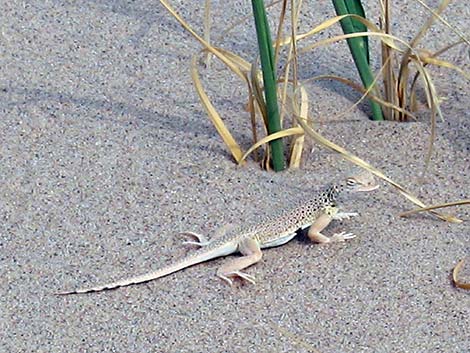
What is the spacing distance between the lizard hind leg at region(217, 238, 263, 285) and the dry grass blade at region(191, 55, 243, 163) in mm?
458

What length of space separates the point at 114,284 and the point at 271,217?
55 cm

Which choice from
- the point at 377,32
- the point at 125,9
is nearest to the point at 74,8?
the point at 125,9

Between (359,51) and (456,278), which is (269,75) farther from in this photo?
(456,278)

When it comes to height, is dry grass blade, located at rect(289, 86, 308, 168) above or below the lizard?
above

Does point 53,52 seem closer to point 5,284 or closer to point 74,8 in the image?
point 74,8

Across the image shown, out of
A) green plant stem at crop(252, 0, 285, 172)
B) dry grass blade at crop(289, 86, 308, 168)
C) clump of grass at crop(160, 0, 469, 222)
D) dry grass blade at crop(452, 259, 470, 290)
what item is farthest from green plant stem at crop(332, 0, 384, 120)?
dry grass blade at crop(452, 259, 470, 290)

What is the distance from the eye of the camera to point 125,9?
464cm

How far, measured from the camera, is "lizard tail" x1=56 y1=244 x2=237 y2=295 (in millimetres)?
3215

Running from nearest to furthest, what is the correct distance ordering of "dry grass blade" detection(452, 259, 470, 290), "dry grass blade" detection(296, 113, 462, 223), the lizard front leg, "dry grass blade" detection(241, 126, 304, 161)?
"dry grass blade" detection(452, 259, 470, 290) → "dry grass blade" detection(296, 113, 462, 223) → the lizard front leg → "dry grass blade" detection(241, 126, 304, 161)

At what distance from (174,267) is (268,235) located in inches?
12.7

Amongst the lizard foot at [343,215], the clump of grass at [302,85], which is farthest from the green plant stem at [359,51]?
the lizard foot at [343,215]

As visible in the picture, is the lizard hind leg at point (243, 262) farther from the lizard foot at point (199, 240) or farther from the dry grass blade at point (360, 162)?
the dry grass blade at point (360, 162)

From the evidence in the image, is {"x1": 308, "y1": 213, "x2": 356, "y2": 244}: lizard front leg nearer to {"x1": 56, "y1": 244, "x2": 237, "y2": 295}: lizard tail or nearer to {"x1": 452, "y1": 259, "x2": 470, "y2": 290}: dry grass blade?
{"x1": 56, "y1": 244, "x2": 237, "y2": 295}: lizard tail

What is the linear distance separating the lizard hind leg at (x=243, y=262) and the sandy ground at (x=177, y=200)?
34 millimetres
